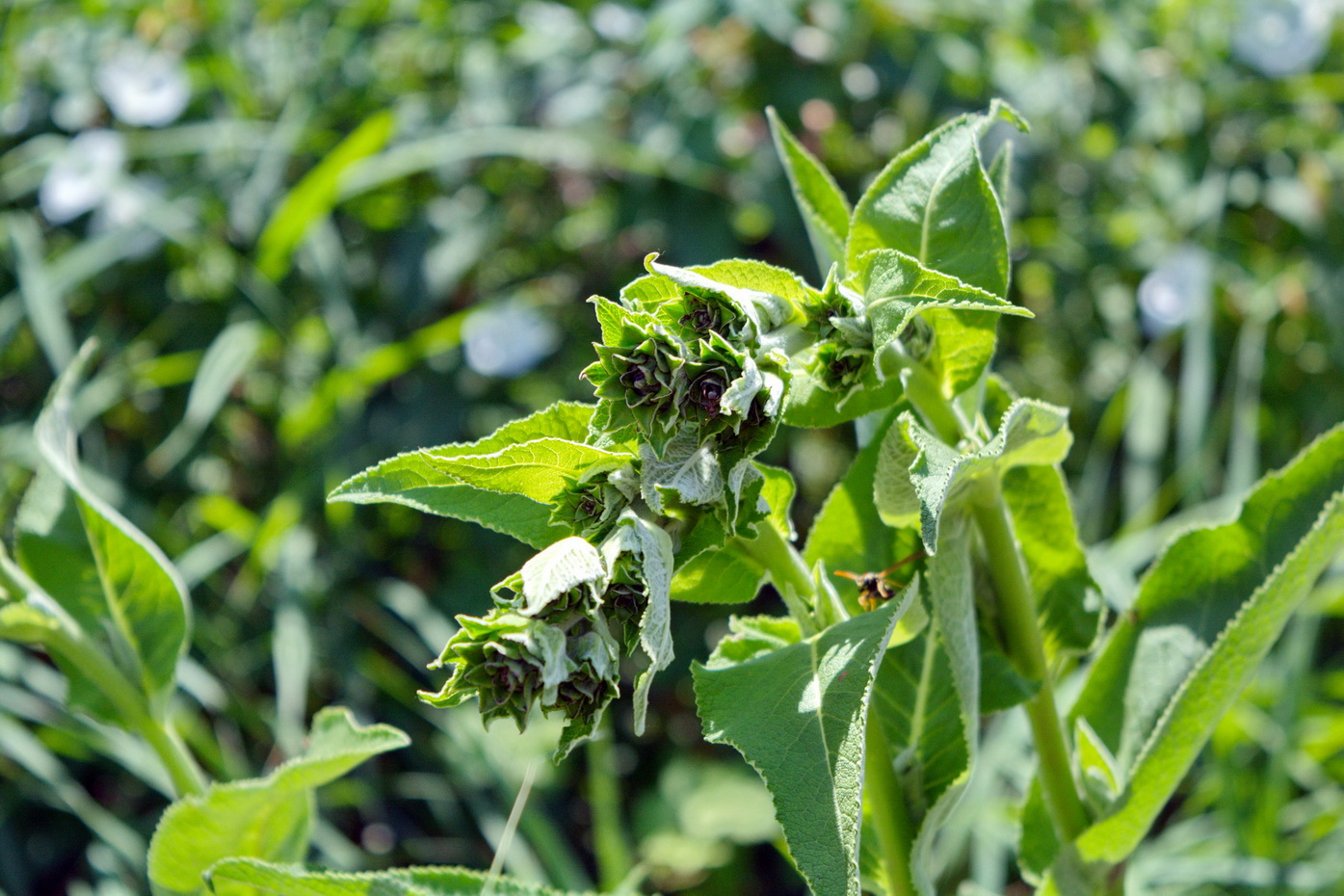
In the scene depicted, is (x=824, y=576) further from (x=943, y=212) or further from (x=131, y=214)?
(x=131, y=214)

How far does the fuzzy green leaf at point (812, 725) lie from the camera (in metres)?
0.37

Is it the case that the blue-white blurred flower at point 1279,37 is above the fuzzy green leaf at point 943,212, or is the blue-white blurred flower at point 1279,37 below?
below

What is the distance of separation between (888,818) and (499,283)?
4.57ft

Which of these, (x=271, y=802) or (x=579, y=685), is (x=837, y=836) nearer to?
(x=579, y=685)

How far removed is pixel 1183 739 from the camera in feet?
1.67

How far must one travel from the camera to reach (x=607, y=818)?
1.31 meters

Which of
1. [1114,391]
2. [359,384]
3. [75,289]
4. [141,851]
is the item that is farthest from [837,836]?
[75,289]

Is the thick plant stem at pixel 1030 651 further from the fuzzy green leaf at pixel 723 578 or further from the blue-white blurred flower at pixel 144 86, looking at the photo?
the blue-white blurred flower at pixel 144 86

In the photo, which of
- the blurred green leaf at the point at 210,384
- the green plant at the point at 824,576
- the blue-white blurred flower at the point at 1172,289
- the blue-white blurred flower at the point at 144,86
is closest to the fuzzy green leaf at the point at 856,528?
the green plant at the point at 824,576

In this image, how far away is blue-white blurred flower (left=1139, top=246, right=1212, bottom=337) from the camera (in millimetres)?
1616

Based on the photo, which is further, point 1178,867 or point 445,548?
point 445,548

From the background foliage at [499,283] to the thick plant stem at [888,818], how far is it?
2.70ft

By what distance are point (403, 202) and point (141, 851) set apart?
1001mm

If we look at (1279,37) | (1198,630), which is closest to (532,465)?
(1198,630)
